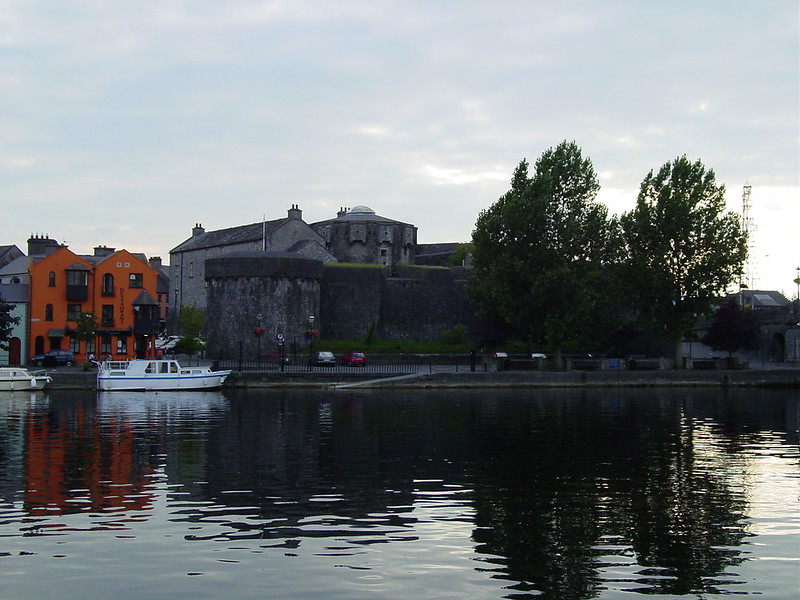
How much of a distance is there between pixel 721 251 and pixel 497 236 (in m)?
14.8

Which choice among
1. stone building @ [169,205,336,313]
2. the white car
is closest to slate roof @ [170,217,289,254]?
stone building @ [169,205,336,313]

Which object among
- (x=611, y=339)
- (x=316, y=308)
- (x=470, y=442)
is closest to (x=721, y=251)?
(x=611, y=339)

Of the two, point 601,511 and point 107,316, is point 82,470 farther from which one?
point 107,316

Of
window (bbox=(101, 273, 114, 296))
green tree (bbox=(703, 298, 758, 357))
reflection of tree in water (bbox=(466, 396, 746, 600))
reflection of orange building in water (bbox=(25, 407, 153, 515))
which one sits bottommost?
reflection of tree in water (bbox=(466, 396, 746, 600))

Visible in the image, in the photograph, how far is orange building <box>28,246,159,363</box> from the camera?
6519 cm

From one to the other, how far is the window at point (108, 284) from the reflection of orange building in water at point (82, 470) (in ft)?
118

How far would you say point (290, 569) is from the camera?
1249cm

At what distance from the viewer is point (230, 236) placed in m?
107

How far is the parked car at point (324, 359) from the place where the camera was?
207 ft

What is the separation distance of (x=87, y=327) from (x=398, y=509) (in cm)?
4879

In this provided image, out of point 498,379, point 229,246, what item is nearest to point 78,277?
point 498,379

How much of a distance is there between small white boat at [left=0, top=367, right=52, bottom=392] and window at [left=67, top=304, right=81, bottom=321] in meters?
15.2

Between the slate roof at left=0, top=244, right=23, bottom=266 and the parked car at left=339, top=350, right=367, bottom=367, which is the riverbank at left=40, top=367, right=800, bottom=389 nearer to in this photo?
the parked car at left=339, top=350, right=367, bottom=367

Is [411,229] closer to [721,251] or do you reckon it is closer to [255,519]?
[721,251]
